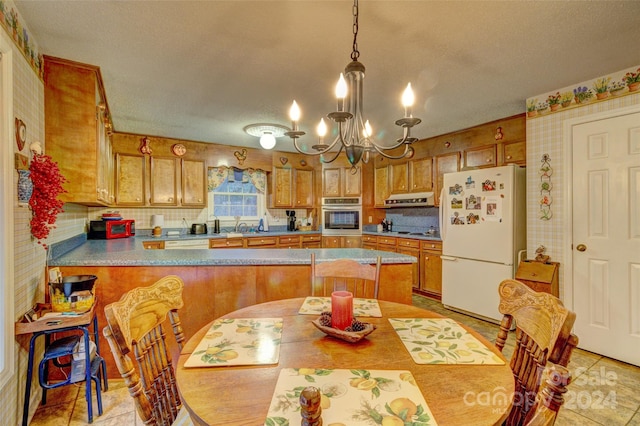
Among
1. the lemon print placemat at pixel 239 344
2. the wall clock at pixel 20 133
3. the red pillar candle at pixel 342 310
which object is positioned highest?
the wall clock at pixel 20 133

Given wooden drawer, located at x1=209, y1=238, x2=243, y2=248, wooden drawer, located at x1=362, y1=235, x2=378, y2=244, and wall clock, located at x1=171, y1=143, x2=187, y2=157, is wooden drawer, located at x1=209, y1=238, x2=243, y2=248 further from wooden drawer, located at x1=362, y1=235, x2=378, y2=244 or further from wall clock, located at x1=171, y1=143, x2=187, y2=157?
wooden drawer, located at x1=362, y1=235, x2=378, y2=244

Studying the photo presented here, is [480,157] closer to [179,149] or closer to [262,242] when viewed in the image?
[262,242]

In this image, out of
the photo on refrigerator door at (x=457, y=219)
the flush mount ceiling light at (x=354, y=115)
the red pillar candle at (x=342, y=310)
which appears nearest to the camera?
the red pillar candle at (x=342, y=310)

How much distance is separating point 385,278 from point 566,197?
6.36 ft

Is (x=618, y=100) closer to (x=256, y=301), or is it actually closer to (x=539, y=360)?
(x=539, y=360)

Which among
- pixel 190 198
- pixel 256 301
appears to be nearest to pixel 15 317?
pixel 256 301

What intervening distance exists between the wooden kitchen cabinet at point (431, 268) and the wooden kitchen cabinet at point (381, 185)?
1.20 meters

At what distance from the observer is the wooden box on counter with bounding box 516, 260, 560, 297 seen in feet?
9.11

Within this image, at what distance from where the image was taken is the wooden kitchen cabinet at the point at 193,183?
15.6 ft

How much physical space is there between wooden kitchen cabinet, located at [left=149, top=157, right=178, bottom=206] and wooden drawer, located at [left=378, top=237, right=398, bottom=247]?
3.26 metres

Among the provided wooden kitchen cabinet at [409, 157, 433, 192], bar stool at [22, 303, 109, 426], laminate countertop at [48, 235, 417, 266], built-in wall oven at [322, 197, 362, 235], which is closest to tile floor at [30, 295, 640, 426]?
bar stool at [22, 303, 109, 426]

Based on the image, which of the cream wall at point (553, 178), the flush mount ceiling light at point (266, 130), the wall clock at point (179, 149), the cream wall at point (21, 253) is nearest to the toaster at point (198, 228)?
the wall clock at point (179, 149)

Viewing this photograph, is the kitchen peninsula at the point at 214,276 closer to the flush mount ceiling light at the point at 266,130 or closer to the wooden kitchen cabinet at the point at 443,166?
the flush mount ceiling light at the point at 266,130

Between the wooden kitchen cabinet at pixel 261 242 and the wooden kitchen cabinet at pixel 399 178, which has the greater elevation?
the wooden kitchen cabinet at pixel 399 178
